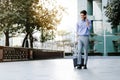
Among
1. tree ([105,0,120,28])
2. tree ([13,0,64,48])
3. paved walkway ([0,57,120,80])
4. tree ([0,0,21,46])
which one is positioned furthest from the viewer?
tree ([13,0,64,48])

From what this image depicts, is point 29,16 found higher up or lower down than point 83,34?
higher up

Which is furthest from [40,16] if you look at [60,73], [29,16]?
[60,73]

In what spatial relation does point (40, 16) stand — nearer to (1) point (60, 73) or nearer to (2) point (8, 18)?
(2) point (8, 18)

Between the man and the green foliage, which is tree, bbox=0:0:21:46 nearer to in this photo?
the green foliage

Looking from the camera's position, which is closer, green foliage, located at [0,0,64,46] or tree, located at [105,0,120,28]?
tree, located at [105,0,120,28]

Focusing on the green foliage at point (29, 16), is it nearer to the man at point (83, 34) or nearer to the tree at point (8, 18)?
the tree at point (8, 18)

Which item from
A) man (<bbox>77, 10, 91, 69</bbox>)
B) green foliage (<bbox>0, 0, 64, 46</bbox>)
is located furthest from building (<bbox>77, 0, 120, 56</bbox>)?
man (<bbox>77, 10, 91, 69</bbox>)

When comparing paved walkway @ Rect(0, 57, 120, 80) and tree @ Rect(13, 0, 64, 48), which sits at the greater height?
tree @ Rect(13, 0, 64, 48)

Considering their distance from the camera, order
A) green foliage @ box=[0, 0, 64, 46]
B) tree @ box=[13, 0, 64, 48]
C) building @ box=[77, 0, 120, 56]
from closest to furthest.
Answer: green foliage @ box=[0, 0, 64, 46] < tree @ box=[13, 0, 64, 48] < building @ box=[77, 0, 120, 56]

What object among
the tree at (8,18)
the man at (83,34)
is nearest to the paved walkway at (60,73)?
the man at (83,34)

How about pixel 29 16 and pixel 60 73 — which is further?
pixel 29 16

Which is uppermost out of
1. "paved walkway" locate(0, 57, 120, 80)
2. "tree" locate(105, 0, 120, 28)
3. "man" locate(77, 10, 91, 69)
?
"tree" locate(105, 0, 120, 28)

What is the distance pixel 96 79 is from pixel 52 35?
114ft

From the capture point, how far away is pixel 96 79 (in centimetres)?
709
